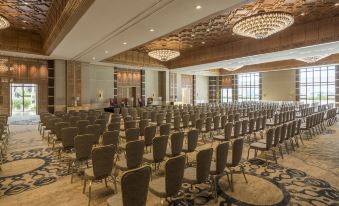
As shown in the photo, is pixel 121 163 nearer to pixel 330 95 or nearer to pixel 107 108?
pixel 107 108

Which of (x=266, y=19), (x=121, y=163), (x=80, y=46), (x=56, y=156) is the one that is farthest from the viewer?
(x=80, y=46)

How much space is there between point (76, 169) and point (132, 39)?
6825mm

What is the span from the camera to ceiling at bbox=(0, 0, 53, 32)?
802 centimetres

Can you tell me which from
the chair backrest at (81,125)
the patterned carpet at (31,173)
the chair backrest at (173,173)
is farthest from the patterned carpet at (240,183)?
the chair backrest at (81,125)

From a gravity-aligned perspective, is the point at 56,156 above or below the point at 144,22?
below

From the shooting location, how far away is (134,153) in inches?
142

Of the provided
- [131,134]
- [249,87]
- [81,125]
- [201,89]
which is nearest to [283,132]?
[131,134]

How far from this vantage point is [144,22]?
7453 millimetres

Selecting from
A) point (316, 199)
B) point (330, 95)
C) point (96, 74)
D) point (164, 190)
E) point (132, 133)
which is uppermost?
point (96, 74)

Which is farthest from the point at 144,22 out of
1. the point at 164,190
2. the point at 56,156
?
the point at 164,190

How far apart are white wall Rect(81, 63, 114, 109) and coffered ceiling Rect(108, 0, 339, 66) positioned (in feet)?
16.5

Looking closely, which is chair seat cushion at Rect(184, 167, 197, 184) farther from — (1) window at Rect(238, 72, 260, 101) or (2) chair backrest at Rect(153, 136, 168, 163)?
(1) window at Rect(238, 72, 260, 101)

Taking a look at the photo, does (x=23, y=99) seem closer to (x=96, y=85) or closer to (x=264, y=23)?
(x=96, y=85)

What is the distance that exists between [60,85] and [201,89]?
17453 mm
